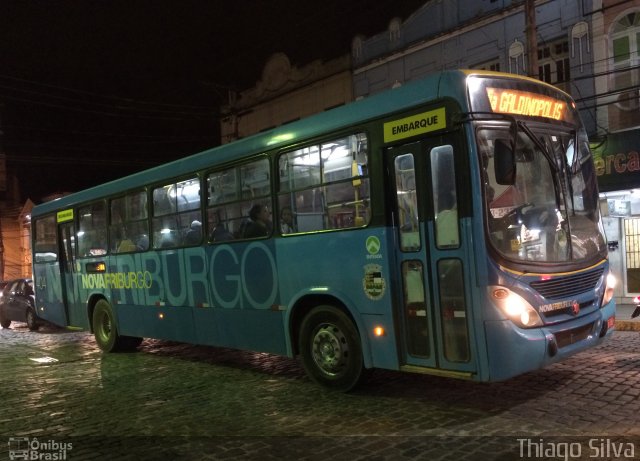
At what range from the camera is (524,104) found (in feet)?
18.3

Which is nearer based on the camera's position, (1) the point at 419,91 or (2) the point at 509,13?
(1) the point at 419,91

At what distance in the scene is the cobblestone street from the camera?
4730 millimetres

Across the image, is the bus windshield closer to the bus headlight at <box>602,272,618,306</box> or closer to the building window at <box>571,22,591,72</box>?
the bus headlight at <box>602,272,618,306</box>

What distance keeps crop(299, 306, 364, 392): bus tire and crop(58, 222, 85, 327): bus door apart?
6943 millimetres

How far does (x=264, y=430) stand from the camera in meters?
5.37

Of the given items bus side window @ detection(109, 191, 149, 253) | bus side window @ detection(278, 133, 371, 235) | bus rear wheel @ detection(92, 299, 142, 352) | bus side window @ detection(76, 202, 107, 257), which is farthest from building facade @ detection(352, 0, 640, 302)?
bus rear wheel @ detection(92, 299, 142, 352)

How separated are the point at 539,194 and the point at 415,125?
4.60 ft

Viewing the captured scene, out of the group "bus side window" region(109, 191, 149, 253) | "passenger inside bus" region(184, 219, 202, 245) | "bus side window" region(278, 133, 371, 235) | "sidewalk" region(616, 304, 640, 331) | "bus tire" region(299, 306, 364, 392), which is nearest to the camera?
"bus side window" region(278, 133, 371, 235)

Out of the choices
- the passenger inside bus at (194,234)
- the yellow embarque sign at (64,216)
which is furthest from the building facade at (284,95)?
the passenger inside bus at (194,234)

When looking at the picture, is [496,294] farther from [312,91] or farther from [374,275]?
[312,91]

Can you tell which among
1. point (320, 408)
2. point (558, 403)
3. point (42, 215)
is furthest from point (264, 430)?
point (42, 215)

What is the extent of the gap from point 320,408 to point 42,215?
9.78 metres

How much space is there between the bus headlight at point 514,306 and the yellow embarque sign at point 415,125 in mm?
1641

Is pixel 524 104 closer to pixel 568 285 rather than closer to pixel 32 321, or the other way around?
pixel 568 285
